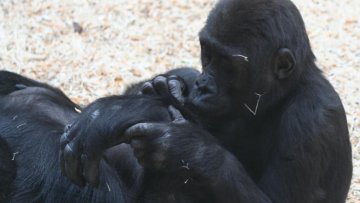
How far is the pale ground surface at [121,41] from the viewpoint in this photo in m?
6.02

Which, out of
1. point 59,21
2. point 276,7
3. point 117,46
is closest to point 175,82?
point 276,7

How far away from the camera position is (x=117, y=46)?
6484mm

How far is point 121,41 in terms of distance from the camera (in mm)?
6562

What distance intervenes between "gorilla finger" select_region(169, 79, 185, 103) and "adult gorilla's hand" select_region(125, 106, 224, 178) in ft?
1.81

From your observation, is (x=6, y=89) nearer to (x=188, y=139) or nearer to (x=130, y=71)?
(x=188, y=139)

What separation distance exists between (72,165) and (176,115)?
0.56 metres

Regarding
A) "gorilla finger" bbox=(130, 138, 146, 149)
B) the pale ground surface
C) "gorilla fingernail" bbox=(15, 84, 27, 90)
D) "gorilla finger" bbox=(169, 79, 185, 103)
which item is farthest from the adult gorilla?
the pale ground surface

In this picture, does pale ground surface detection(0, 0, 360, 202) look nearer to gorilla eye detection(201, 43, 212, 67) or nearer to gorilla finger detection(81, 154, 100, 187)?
gorilla eye detection(201, 43, 212, 67)

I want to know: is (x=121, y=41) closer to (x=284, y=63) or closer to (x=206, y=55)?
(x=206, y=55)

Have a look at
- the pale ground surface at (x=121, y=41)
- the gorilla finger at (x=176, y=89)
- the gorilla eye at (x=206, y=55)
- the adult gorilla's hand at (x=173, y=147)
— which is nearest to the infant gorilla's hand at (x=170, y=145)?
the adult gorilla's hand at (x=173, y=147)

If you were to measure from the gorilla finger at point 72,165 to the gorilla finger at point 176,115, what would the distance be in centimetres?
51

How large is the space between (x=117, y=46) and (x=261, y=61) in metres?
3.00

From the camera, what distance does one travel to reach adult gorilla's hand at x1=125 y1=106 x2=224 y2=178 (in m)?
3.32

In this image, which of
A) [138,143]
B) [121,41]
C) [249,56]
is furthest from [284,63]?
[121,41]
